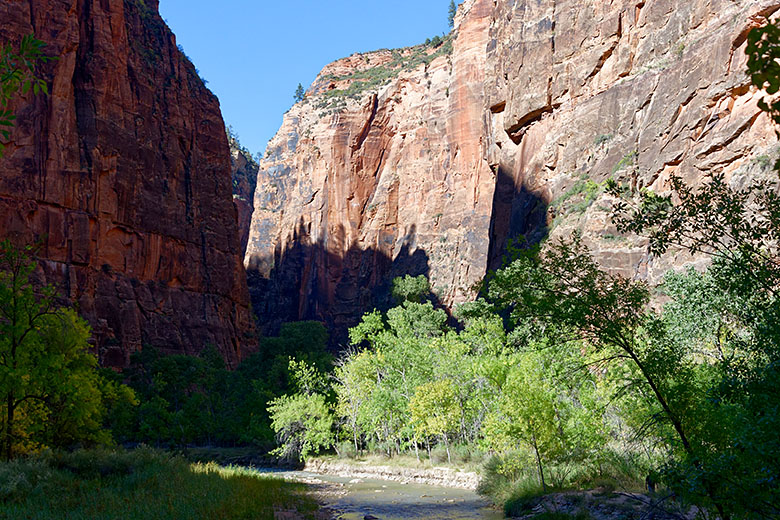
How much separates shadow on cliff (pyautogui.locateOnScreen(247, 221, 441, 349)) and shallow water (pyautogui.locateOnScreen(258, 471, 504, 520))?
157ft

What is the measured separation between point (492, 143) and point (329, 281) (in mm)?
39533

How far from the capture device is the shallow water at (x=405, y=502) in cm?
2125

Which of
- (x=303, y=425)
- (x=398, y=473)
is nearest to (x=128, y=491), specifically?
(x=398, y=473)

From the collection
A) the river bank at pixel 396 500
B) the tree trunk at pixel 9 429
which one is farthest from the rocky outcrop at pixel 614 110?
the tree trunk at pixel 9 429

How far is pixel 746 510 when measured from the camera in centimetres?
787

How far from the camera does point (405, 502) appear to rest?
81.3ft

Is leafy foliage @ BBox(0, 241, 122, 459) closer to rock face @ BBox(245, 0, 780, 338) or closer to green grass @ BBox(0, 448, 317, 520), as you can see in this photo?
green grass @ BBox(0, 448, 317, 520)

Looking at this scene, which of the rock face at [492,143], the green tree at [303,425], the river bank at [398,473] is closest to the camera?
the river bank at [398,473]

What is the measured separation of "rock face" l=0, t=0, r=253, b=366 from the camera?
5750 centimetres

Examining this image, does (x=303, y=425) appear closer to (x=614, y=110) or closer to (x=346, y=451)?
(x=346, y=451)

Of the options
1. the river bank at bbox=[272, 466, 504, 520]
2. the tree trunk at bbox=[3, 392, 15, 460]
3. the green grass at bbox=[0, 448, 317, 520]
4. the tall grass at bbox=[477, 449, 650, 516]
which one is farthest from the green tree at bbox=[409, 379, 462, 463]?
the tree trunk at bbox=[3, 392, 15, 460]

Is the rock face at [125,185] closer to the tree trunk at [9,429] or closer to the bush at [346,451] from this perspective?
the bush at [346,451]

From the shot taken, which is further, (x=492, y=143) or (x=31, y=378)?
(x=492, y=143)

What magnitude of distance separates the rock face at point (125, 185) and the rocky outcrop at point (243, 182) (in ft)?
159
